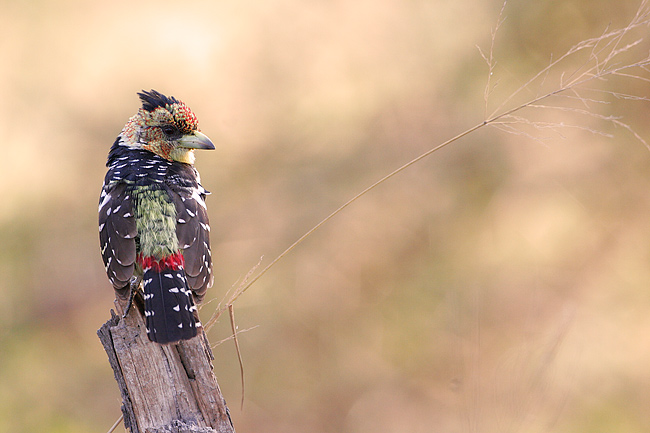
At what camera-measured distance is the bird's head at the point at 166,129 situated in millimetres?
3498

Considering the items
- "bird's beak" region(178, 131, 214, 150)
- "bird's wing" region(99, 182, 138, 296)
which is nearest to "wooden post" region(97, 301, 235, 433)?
"bird's wing" region(99, 182, 138, 296)

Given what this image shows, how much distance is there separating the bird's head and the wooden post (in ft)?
4.51

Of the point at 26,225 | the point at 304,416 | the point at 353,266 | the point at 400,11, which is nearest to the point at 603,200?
the point at 353,266

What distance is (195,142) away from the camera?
11.4ft

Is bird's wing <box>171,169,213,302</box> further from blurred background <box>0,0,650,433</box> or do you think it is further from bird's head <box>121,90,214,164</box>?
blurred background <box>0,0,650,433</box>

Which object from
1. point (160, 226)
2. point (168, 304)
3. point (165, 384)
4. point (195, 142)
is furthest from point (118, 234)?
point (165, 384)

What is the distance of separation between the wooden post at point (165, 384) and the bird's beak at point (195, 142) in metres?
1.34

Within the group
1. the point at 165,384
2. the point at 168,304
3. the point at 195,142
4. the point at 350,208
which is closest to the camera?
the point at 165,384

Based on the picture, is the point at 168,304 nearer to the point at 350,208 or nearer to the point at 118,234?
the point at 118,234

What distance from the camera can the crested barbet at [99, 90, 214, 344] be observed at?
253 centimetres

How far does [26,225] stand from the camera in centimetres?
646

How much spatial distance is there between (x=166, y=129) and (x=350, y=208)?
120 inches

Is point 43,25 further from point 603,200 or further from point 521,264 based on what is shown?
point 603,200

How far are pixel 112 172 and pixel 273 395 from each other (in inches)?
125
